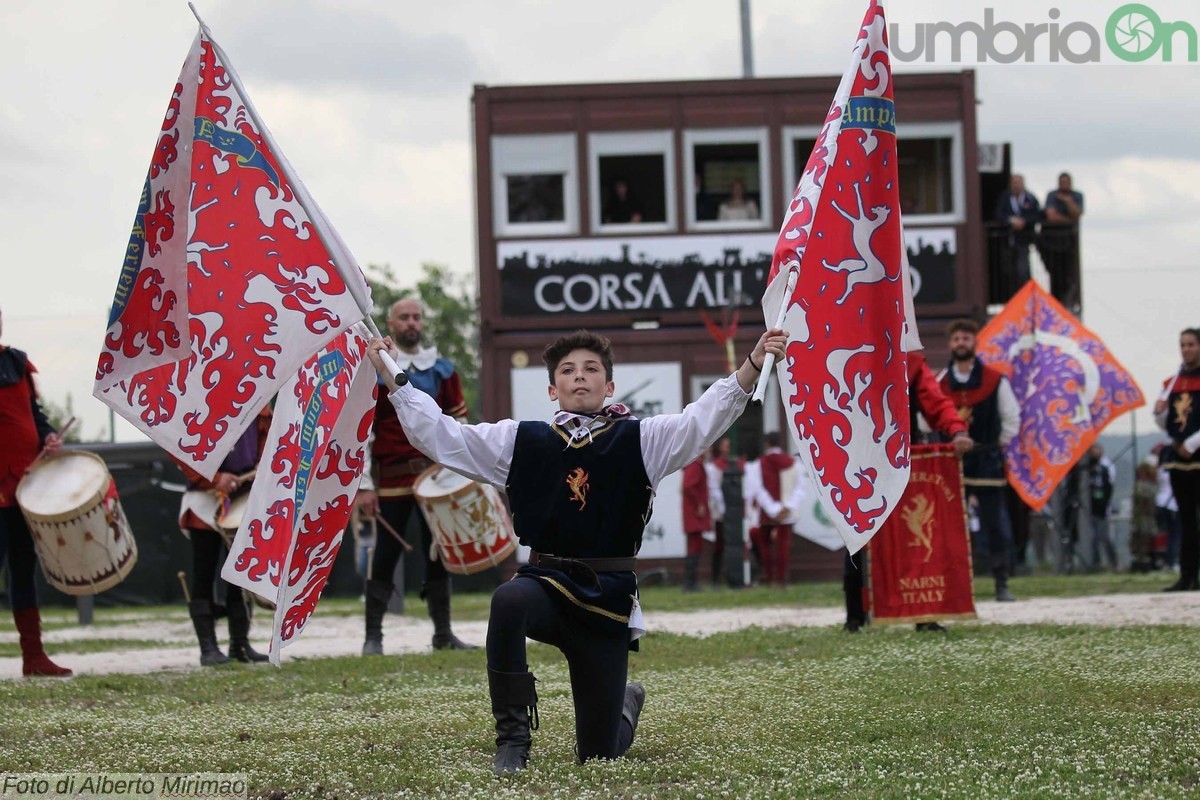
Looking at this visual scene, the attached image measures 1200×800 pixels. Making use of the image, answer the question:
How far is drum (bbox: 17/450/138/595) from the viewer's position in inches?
412

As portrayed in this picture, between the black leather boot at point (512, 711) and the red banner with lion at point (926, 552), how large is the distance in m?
5.22

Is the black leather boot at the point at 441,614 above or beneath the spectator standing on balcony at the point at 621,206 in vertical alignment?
beneath

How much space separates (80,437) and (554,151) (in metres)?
8.96

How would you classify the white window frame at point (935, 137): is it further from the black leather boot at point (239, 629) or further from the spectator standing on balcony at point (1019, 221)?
the black leather boot at point (239, 629)

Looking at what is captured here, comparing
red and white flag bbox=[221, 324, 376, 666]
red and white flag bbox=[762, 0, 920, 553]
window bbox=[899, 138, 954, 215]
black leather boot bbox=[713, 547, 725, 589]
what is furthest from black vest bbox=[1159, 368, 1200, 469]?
window bbox=[899, 138, 954, 215]

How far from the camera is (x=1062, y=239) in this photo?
2598 centimetres

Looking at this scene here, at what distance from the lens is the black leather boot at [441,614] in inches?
447

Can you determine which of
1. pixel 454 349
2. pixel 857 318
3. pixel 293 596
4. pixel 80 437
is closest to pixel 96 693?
pixel 293 596

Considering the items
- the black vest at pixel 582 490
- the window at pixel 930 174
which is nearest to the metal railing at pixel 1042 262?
the window at pixel 930 174

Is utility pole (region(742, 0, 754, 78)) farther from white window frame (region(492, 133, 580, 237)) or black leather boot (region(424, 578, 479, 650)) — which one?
black leather boot (region(424, 578, 479, 650))

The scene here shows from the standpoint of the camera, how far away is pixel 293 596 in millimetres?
7176

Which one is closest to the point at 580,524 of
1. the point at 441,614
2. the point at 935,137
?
the point at 441,614

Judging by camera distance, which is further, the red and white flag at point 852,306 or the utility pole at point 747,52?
the utility pole at point 747,52

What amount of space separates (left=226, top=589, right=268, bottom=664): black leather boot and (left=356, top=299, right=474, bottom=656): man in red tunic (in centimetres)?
79
